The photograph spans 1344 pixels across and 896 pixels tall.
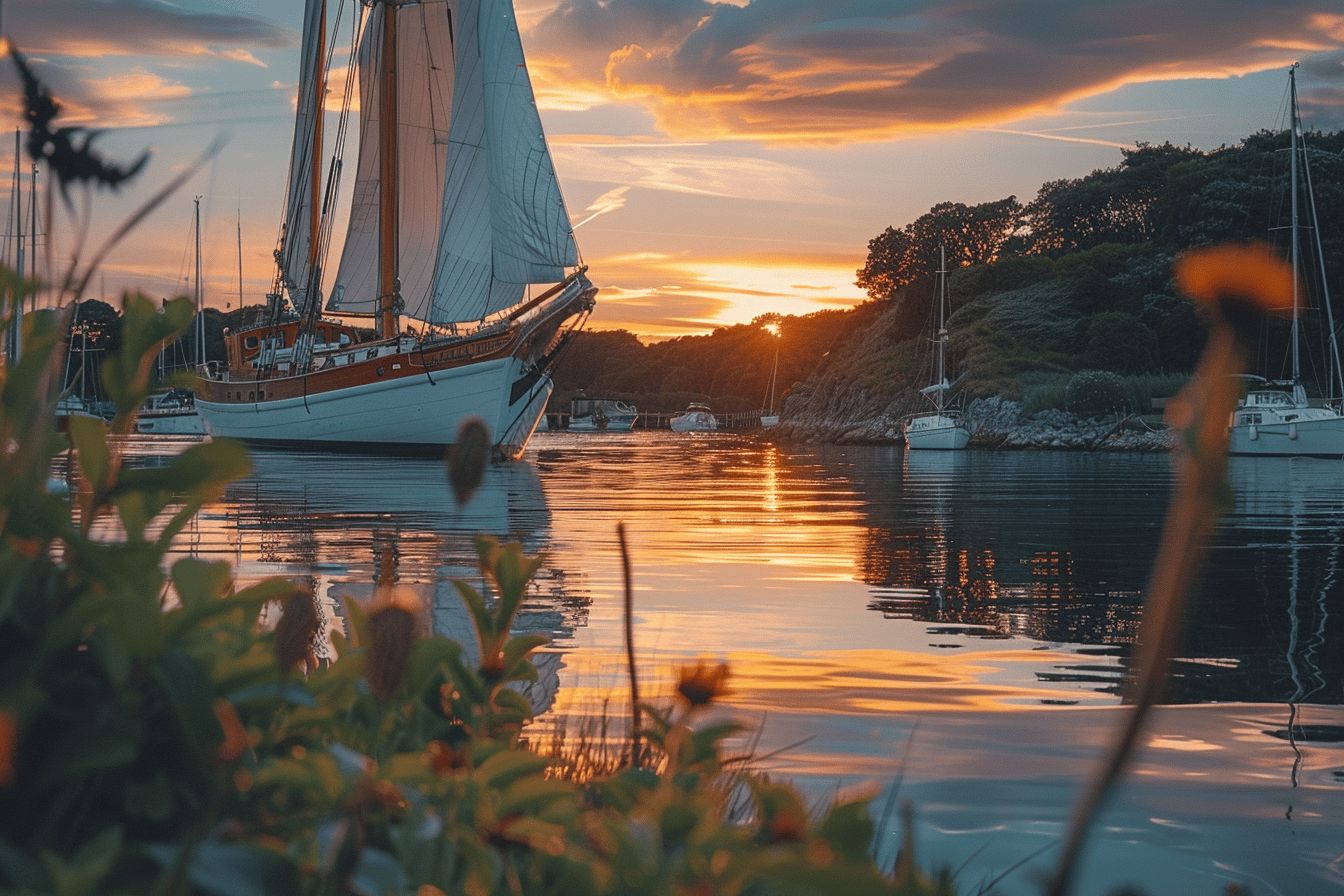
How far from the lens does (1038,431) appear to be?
60.1 meters

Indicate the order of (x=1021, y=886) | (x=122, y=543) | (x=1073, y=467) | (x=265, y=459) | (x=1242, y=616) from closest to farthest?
(x=122, y=543) → (x=1021, y=886) → (x=1242, y=616) → (x=265, y=459) → (x=1073, y=467)

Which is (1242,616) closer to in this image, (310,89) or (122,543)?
(122,543)

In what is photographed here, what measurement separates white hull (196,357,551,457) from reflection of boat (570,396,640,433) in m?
101

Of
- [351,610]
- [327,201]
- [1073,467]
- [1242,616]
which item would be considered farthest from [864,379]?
[351,610]

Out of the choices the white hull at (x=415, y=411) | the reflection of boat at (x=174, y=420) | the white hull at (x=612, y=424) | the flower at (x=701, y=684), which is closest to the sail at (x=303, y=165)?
the white hull at (x=415, y=411)

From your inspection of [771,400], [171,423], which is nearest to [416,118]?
[171,423]

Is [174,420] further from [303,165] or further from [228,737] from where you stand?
[228,737]

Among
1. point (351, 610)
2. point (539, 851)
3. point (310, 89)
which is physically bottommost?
point (539, 851)

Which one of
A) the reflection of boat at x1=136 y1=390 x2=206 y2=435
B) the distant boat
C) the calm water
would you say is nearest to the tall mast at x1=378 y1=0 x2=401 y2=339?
the calm water

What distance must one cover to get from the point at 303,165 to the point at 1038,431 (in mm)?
33736

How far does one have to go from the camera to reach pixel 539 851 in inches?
48.8

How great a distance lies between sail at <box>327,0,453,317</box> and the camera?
3791 cm

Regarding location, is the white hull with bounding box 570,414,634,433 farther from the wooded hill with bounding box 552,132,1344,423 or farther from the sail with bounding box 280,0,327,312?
the sail with bounding box 280,0,327,312

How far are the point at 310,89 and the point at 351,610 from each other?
4374 centimetres
